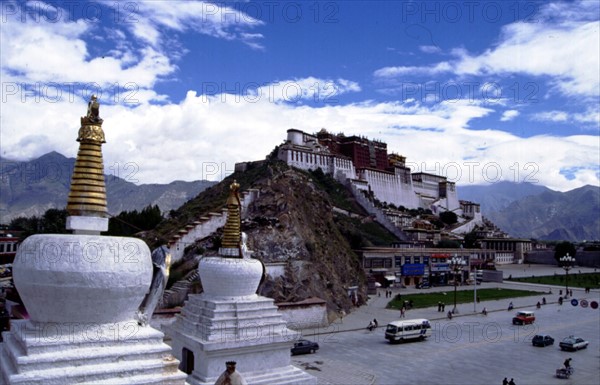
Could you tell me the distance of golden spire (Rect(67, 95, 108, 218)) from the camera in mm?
8438

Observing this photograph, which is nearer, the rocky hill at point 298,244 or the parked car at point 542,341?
the parked car at point 542,341

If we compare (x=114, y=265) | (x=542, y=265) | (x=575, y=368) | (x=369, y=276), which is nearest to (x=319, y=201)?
(x=369, y=276)

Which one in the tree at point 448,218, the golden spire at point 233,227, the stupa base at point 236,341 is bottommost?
the stupa base at point 236,341

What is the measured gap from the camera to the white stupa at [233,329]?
14.1 meters

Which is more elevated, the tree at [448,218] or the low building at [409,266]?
the tree at [448,218]

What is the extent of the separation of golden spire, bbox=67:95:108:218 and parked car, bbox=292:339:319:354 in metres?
17.4

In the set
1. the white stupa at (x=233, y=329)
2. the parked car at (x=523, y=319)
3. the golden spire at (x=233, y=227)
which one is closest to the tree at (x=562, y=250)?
the parked car at (x=523, y=319)

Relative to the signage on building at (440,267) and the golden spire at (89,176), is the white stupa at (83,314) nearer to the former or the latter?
the golden spire at (89,176)

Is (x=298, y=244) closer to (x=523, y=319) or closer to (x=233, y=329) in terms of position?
(x=523, y=319)

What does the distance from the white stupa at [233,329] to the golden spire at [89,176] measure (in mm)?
6621

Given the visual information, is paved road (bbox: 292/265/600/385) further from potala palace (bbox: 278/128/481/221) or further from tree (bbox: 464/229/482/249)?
potala palace (bbox: 278/128/481/221)

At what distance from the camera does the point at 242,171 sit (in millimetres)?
82625

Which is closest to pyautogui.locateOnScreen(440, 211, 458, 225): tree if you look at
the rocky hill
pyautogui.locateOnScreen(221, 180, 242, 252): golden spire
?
the rocky hill

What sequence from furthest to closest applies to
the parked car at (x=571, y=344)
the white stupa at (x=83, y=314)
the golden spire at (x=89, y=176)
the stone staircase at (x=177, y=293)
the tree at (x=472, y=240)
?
1. the tree at (x=472, y=240)
2. the stone staircase at (x=177, y=293)
3. the parked car at (x=571, y=344)
4. the golden spire at (x=89, y=176)
5. the white stupa at (x=83, y=314)
